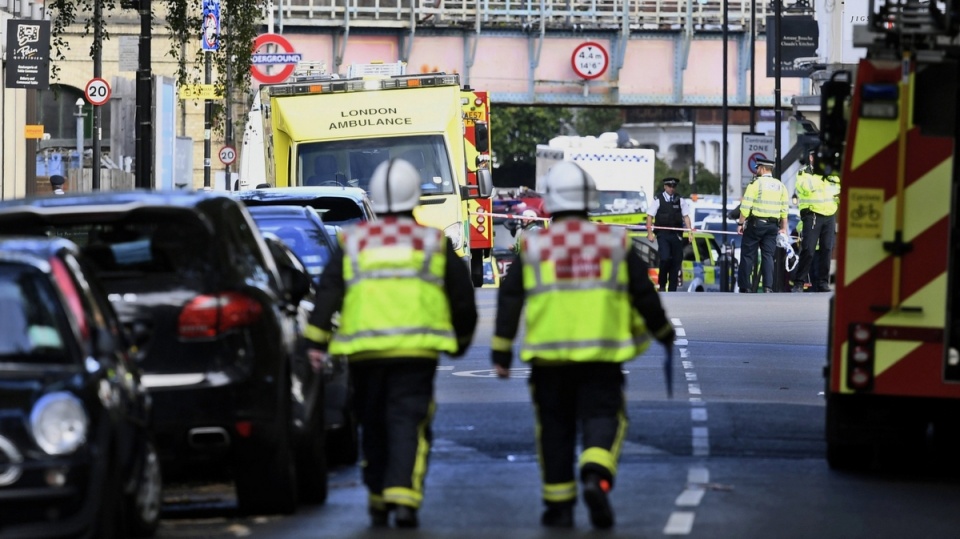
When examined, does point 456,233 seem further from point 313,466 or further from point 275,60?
point 313,466

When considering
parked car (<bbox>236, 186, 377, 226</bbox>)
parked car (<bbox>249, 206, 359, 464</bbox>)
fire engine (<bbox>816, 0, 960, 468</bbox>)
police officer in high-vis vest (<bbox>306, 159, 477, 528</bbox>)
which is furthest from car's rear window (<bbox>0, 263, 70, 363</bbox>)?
parked car (<bbox>236, 186, 377, 226</bbox>)

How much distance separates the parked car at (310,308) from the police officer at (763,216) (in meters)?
14.8

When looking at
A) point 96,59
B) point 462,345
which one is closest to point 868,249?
point 462,345

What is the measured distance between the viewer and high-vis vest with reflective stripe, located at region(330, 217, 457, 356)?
32.9 ft

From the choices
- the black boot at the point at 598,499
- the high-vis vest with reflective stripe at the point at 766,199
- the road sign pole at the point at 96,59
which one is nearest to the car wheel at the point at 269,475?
the black boot at the point at 598,499

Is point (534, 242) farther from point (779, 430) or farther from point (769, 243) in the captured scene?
point (769, 243)

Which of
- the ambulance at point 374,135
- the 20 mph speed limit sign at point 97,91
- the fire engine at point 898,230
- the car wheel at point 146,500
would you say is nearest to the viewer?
the car wheel at point 146,500

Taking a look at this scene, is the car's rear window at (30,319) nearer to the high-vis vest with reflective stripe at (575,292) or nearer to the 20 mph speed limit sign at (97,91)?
the high-vis vest with reflective stripe at (575,292)

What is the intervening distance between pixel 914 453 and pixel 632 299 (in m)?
3.20

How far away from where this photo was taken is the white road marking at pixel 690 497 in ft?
35.6

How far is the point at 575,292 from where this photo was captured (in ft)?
33.0

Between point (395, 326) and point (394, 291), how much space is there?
17cm

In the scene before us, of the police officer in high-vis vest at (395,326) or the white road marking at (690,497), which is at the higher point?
the police officer in high-vis vest at (395,326)

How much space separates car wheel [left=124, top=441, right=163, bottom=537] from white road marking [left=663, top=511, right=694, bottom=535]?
86.5 inches
